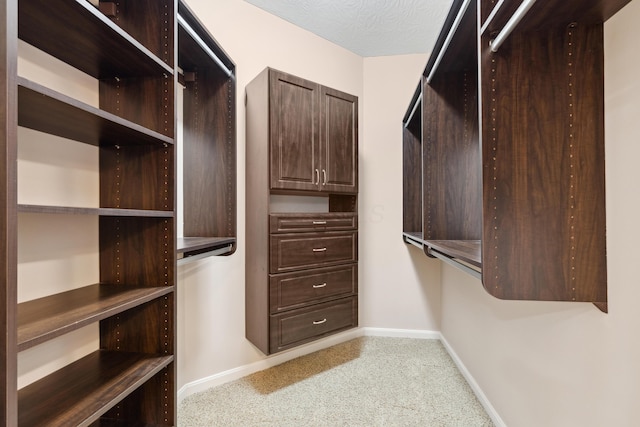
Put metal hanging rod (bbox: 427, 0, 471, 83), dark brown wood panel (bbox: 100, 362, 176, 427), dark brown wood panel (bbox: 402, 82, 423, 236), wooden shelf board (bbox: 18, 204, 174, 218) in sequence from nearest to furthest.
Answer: wooden shelf board (bbox: 18, 204, 174, 218) < metal hanging rod (bbox: 427, 0, 471, 83) < dark brown wood panel (bbox: 100, 362, 176, 427) < dark brown wood panel (bbox: 402, 82, 423, 236)

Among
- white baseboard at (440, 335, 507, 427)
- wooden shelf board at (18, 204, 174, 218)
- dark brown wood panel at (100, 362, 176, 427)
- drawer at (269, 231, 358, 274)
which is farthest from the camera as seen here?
drawer at (269, 231, 358, 274)

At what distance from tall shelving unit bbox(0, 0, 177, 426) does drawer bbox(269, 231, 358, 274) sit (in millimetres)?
797

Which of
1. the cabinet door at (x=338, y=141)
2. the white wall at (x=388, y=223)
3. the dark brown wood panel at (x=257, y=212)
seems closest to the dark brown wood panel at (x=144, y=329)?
the dark brown wood panel at (x=257, y=212)

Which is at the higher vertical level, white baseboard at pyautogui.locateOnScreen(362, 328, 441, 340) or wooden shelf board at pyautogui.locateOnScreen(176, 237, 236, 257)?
wooden shelf board at pyautogui.locateOnScreen(176, 237, 236, 257)

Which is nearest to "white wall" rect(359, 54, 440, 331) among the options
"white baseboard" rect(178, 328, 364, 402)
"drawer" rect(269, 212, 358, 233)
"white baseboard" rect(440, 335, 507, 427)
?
"white baseboard" rect(178, 328, 364, 402)

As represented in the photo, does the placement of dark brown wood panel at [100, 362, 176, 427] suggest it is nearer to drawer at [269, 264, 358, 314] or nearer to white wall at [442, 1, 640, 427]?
drawer at [269, 264, 358, 314]

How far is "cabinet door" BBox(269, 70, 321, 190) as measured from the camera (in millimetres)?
1959

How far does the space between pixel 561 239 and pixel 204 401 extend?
6.77 ft

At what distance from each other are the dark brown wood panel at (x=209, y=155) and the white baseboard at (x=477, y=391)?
6.06ft

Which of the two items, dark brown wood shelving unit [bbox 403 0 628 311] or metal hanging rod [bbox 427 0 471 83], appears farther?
metal hanging rod [bbox 427 0 471 83]

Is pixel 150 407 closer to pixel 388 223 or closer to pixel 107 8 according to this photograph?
pixel 107 8

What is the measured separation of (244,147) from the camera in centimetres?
222

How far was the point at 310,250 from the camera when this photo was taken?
2125mm

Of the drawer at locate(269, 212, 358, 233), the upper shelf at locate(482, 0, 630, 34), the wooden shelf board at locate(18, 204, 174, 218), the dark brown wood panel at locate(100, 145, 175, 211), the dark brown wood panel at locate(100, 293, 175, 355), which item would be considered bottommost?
the dark brown wood panel at locate(100, 293, 175, 355)
